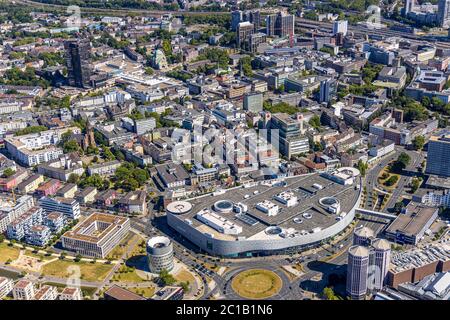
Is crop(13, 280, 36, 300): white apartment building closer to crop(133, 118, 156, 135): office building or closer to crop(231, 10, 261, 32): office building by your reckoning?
crop(133, 118, 156, 135): office building

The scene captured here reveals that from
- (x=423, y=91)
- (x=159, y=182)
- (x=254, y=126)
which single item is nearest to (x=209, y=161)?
(x=159, y=182)

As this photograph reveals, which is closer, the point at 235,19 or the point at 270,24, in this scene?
the point at 270,24

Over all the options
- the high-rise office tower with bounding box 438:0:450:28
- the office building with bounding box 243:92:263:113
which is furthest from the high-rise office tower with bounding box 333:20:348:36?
the office building with bounding box 243:92:263:113

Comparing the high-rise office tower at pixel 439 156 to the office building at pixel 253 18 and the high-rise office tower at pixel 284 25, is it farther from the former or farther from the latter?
the office building at pixel 253 18

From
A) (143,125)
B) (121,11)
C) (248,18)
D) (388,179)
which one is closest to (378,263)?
(388,179)

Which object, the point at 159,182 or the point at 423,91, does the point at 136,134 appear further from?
the point at 423,91

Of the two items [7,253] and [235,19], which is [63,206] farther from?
[235,19]
